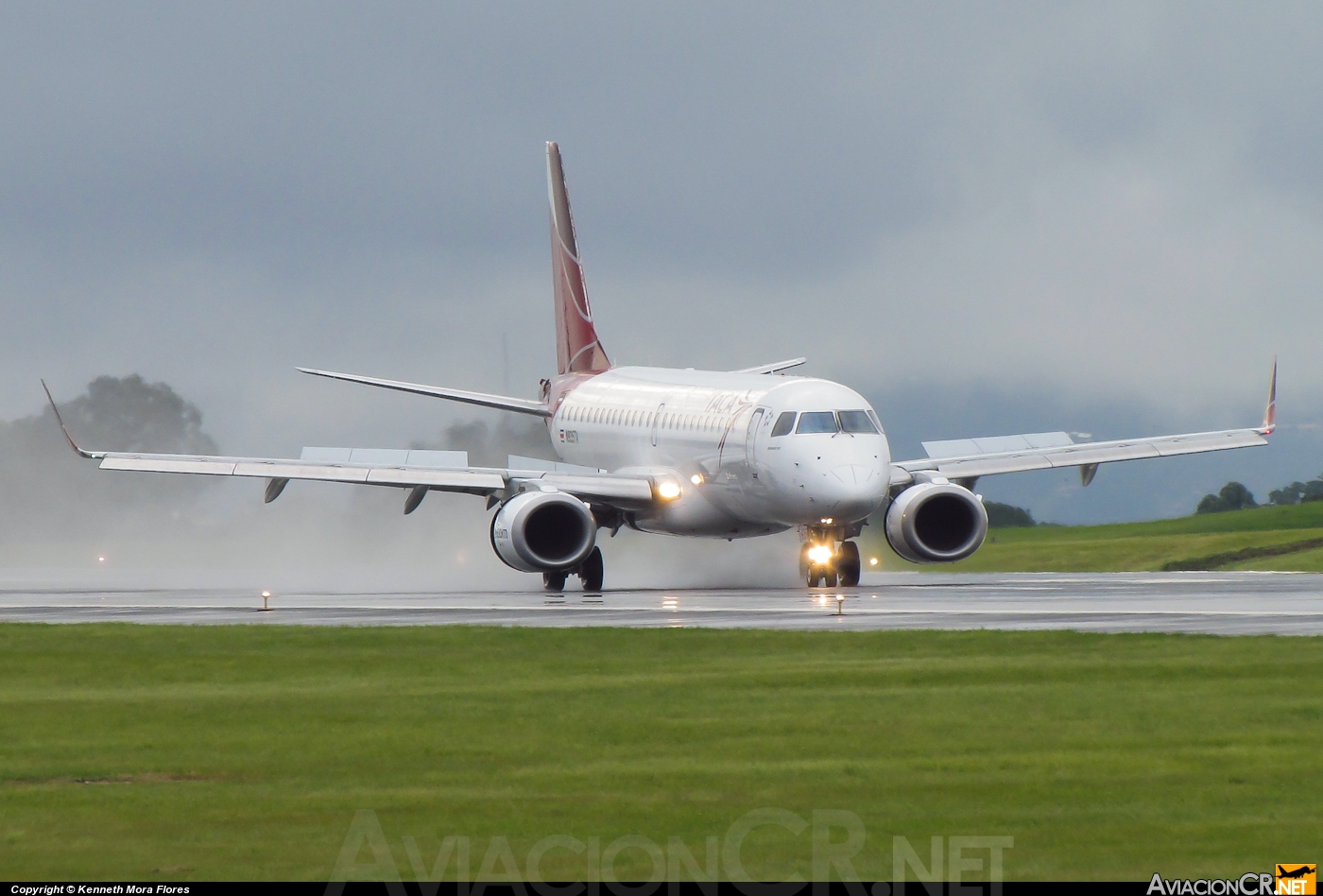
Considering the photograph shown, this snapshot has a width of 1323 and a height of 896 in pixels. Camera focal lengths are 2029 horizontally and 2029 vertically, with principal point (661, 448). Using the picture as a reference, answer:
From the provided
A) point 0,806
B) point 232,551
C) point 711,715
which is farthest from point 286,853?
point 232,551

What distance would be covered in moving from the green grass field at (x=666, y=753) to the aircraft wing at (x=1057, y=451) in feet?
81.1

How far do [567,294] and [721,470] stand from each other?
19580 millimetres

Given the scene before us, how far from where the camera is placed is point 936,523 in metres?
44.0

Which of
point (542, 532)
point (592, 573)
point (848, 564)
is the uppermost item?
point (592, 573)

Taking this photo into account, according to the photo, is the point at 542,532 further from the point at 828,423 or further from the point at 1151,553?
the point at 1151,553

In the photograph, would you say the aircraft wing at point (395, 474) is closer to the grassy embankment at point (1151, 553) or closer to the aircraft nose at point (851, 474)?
the aircraft nose at point (851, 474)

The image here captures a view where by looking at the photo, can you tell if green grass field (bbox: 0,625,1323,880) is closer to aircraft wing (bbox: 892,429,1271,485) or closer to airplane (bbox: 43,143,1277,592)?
airplane (bbox: 43,143,1277,592)

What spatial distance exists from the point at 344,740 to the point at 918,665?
7.27 meters

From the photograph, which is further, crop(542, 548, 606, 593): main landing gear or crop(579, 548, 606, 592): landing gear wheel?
crop(579, 548, 606, 592): landing gear wheel

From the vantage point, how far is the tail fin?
59.9 m

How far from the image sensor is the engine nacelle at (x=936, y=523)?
4294 cm

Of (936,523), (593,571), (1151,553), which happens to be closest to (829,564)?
(936,523)

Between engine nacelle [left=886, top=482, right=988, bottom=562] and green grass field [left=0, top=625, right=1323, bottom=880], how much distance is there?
1969 cm

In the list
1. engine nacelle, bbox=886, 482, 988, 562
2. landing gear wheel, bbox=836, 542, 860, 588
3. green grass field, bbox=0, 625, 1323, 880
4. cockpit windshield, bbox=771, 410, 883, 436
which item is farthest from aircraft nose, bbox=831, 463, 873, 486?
green grass field, bbox=0, 625, 1323, 880
